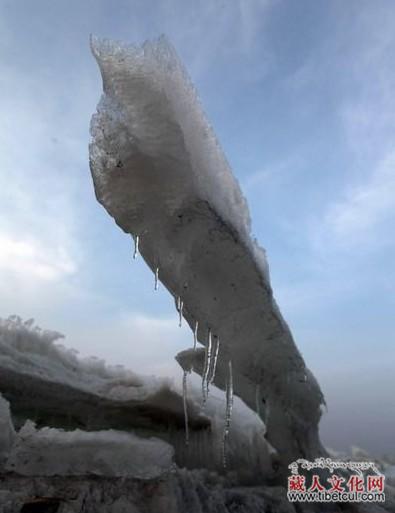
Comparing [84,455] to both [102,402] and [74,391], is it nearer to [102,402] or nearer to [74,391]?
[74,391]

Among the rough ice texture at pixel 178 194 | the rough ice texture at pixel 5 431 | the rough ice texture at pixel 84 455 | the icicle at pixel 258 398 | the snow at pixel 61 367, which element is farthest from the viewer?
the icicle at pixel 258 398

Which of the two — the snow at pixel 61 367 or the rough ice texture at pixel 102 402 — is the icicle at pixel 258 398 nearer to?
→ the rough ice texture at pixel 102 402

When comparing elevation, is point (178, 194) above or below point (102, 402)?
above

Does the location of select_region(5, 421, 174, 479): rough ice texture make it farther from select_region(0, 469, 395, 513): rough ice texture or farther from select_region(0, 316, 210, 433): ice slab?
select_region(0, 316, 210, 433): ice slab

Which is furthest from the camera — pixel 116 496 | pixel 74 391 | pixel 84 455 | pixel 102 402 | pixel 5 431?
pixel 102 402

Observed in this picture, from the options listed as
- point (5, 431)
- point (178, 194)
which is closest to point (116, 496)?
point (5, 431)

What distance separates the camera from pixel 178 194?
3.57 meters

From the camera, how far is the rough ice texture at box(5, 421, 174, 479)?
3975 millimetres

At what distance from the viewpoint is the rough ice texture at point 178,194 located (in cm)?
334

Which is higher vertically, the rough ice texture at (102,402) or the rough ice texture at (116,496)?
the rough ice texture at (102,402)

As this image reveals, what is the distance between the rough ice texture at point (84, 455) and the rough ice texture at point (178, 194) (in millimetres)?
1318

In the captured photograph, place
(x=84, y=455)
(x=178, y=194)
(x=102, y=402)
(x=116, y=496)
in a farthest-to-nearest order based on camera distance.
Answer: (x=102, y=402)
(x=84, y=455)
(x=116, y=496)
(x=178, y=194)

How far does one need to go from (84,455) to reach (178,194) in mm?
2643

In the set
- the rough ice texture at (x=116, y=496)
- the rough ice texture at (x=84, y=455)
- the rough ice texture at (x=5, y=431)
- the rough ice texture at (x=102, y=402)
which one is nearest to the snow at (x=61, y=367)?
the rough ice texture at (x=102, y=402)
